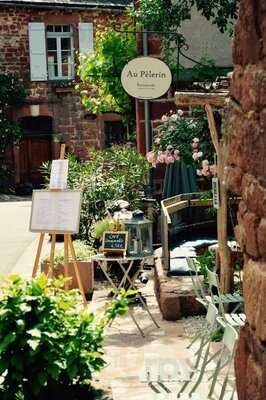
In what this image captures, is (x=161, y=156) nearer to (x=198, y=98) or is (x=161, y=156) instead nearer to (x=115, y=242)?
(x=115, y=242)

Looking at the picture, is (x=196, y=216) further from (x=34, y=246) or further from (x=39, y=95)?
(x=39, y=95)

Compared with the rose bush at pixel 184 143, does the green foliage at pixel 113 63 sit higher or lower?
higher

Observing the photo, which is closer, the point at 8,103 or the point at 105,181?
the point at 105,181

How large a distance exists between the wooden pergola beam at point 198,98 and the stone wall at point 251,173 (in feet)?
11.3

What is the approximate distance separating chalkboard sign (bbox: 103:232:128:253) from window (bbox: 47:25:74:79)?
17.7 meters

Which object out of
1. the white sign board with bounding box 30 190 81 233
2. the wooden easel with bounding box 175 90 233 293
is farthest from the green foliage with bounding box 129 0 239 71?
the white sign board with bounding box 30 190 81 233

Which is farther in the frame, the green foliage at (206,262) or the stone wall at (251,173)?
the green foliage at (206,262)

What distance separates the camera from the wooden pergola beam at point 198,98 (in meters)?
6.14

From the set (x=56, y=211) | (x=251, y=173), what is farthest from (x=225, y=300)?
(x=251, y=173)

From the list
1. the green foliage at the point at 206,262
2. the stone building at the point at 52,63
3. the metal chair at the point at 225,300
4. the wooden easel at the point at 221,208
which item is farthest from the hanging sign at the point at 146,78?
the stone building at the point at 52,63

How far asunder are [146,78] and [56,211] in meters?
3.53

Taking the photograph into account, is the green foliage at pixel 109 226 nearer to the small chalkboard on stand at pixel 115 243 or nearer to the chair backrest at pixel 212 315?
the small chalkboard on stand at pixel 115 243

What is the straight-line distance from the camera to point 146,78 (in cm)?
988

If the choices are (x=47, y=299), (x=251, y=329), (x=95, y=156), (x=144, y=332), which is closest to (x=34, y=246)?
(x=95, y=156)
